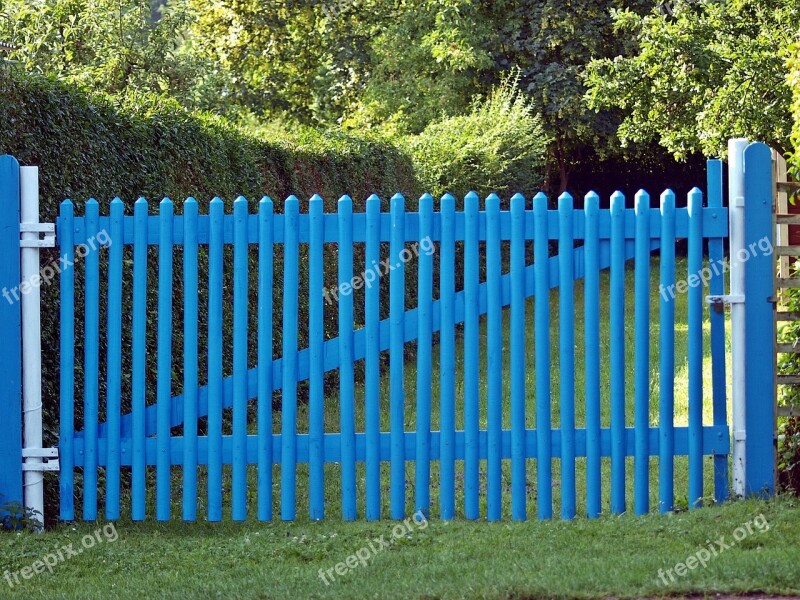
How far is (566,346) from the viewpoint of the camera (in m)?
5.07

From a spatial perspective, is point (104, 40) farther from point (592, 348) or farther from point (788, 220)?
point (788, 220)

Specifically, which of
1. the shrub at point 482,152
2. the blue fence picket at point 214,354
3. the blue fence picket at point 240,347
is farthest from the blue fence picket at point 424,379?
the shrub at point 482,152

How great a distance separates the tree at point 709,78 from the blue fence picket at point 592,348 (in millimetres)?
11502

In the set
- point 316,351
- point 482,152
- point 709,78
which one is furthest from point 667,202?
point 709,78

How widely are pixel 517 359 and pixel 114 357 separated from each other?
2045 mm

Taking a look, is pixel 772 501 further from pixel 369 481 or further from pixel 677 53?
pixel 677 53

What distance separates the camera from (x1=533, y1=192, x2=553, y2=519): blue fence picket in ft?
16.4

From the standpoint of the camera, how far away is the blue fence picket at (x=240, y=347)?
5.06 metres

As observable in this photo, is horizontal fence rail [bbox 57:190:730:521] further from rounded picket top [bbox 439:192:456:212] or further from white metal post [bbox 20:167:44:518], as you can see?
white metal post [bbox 20:167:44:518]

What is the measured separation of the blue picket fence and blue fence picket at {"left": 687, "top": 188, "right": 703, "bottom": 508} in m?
0.01

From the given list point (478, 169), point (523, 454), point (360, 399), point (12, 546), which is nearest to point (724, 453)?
point (523, 454)

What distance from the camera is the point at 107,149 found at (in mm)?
6270

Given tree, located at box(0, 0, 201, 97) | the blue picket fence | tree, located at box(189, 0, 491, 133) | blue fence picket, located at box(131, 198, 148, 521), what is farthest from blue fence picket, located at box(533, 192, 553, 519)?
tree, located at box(189, 0, 491, 133)

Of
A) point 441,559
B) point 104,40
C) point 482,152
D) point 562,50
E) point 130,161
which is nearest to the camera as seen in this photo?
point 441,559
